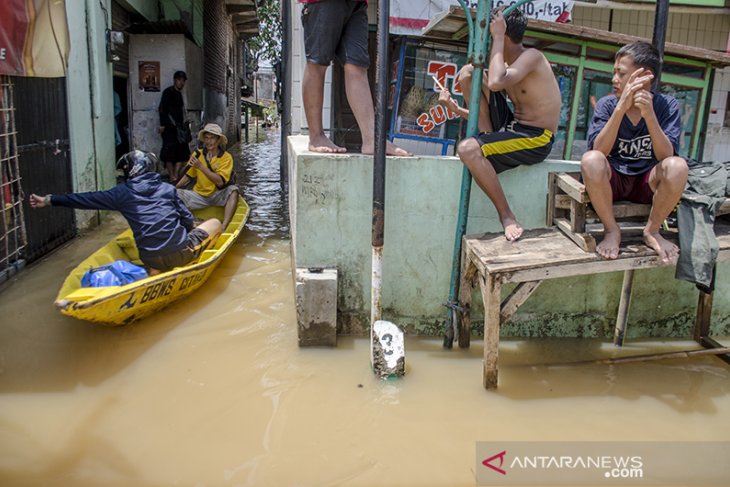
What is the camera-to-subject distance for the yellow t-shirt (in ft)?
22.4

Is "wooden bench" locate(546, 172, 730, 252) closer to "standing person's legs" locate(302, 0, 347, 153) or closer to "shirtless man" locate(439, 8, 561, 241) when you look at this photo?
"shirtless man" locate(439, 8, 561, 241)

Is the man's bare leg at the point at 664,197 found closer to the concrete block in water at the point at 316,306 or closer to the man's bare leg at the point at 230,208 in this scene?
the concrete block in water at the point at 316,306

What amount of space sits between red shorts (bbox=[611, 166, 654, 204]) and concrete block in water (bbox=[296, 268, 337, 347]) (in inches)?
78.0

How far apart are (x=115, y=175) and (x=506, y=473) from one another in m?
7.02

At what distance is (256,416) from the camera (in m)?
3.43

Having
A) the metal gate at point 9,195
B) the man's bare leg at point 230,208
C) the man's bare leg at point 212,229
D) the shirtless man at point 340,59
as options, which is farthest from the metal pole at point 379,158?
the metal gate at point 9,195

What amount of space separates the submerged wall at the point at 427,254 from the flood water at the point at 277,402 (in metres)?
0.18

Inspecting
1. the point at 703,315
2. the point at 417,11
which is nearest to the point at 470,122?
the point at 703,315

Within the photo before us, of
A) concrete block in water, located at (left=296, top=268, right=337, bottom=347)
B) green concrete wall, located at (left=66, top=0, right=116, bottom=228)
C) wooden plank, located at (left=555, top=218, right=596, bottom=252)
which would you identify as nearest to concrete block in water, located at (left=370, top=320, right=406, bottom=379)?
concrete block in water, located at (left=296, top=268, right=337, bottom=347)

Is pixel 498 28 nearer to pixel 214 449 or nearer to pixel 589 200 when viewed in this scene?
pixel 589 200

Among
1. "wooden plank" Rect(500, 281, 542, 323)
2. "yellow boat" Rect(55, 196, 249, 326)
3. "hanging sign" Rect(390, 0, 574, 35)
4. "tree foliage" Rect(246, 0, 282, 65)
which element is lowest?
"yellow boat" Rect(55, 196, 249, 326)

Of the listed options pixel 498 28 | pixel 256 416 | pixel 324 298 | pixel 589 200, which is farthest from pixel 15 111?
pixel 589 200

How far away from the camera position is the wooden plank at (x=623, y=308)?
Result: 14.1 ft

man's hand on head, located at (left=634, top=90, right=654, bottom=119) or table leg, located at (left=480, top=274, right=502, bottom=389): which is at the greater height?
man's hand on head, located at (left=634, top=90, right=654, bottom=119)
